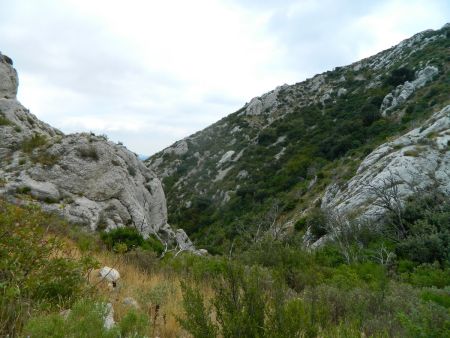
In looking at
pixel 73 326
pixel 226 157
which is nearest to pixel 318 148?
pixel 226 157

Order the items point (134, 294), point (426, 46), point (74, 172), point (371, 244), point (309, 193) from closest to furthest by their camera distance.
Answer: point (134, 294) → point (371, 244) → point (74, 172) → point (309, 193) → point (426, 46)

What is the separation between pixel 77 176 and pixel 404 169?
13942 mm

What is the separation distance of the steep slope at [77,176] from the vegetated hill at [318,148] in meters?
4.44

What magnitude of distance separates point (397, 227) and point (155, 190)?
1223cm

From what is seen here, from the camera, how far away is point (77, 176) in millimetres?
14852

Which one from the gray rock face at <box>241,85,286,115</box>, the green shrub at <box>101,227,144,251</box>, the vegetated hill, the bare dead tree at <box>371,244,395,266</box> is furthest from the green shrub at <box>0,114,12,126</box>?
the gray rock face at <box>241,85,286,115</box>

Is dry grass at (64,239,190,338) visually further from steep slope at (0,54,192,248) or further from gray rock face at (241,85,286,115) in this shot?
gray rock face at (241,85,286,115)

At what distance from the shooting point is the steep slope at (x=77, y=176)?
13.4m

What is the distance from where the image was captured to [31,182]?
13.6 metres

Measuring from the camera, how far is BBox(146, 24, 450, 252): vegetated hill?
18.0 metres

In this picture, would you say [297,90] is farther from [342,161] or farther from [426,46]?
[342,161]

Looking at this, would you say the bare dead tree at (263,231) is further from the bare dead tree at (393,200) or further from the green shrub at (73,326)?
the green shrub at (73,326)

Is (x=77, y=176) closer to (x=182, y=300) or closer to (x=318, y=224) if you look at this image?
(x=318, y=224)

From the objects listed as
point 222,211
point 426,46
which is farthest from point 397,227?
point 426,46
